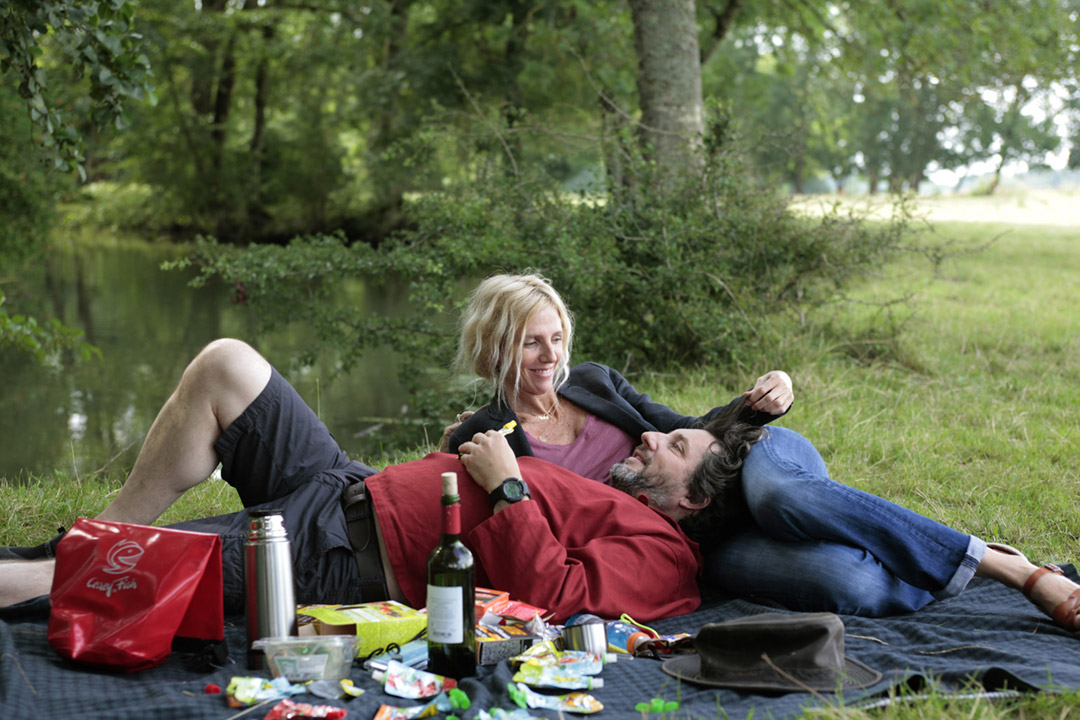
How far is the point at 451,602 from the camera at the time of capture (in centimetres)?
246

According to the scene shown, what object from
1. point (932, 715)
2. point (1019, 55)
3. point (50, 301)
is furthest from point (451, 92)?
point (932, 715)

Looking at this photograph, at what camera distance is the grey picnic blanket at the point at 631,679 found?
226cm

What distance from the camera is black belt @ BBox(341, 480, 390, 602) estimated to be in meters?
3.05

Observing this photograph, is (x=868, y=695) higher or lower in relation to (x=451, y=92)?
lower

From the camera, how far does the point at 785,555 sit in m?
3.19

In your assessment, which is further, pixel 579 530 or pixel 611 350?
pixel 611 350

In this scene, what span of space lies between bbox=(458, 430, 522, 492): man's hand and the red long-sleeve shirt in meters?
0.08

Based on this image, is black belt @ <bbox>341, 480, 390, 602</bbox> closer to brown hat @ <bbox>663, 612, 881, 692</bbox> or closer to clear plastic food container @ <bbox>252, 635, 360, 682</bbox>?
clear plastic food container @ <bbox>252, 635, 360, 682</bbox>

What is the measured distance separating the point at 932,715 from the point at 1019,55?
11.5 meters

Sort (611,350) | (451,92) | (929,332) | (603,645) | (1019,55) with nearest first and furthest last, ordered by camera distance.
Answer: (603,645)
(611,350)
(929,332)
(1019,55)
(451,92)

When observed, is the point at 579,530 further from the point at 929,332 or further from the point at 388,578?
the point at 929,332

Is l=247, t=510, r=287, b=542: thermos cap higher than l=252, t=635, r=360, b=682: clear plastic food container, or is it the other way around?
l=247, t=510, r=287, b=542: thermos cap

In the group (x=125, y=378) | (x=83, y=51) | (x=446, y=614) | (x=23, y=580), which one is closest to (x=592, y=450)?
(x=446, y=614)

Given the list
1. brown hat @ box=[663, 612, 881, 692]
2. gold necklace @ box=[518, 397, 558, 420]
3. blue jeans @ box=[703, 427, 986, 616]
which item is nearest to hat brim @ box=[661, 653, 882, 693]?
brown hat @ box=[663, 612, 881, 692]
